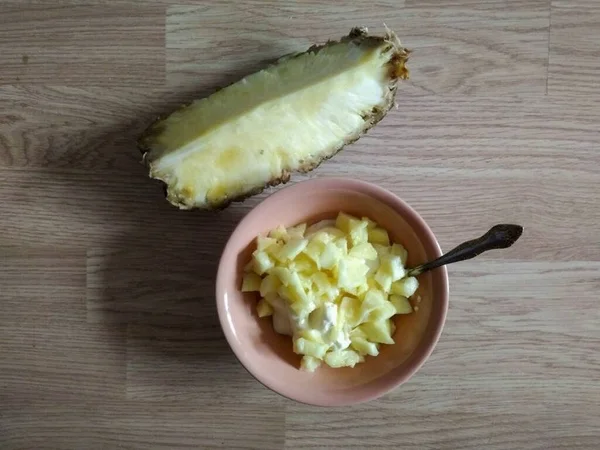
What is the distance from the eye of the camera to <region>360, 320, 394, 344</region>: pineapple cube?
70 cm

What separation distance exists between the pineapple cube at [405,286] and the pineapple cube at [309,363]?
0.38 ft

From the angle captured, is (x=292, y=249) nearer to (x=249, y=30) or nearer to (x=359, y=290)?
(x=359, y=290)

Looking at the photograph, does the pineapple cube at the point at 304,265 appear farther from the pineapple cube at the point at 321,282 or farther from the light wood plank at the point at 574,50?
the light wood plank at the point at 574,50

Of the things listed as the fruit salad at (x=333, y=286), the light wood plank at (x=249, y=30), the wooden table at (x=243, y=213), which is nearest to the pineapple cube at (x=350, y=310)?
the fruit salad at (x=333, y=286)

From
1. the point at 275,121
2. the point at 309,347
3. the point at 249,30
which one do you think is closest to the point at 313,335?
the point at 309,347

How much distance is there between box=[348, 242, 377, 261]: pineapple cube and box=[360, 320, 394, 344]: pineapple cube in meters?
0.07

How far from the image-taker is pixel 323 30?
2.49ft

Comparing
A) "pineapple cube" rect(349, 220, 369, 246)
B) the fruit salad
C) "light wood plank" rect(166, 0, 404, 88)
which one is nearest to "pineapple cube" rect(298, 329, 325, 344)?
the fruit salad

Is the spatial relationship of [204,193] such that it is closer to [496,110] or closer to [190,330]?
[190,330]

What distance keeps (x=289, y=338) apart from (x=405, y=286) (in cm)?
14

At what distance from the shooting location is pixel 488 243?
0.66 m

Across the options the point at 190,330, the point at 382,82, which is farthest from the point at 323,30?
the point at 190,330

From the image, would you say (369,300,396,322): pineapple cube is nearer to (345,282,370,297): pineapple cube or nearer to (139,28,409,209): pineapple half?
(345,282,370,297): pineapple cube

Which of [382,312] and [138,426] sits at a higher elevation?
[382,312]
